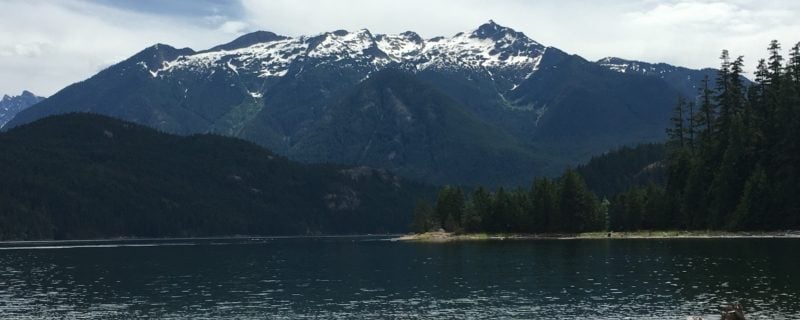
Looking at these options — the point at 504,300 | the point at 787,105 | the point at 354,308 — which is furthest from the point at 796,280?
the point at 787,105

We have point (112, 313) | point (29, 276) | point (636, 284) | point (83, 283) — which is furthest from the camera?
point (29, 276)

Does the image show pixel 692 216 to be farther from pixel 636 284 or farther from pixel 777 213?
pixel 636 284

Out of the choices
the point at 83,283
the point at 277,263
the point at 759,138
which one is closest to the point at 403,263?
the point at 277,263

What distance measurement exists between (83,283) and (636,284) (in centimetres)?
8038

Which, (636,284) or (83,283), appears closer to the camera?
(636,284)

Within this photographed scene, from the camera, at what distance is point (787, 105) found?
180 metres

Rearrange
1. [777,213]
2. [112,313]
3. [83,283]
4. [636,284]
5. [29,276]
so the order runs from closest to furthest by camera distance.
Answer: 1. [112,313]
2. [636,284]
3. [83,283]
4. [29,276]
5. [777,213]

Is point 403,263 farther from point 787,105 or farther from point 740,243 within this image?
point 787,105

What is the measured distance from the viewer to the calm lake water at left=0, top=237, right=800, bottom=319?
8705 centimetres

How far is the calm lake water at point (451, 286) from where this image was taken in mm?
87050

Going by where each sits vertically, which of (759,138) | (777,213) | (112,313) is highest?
(759,138)

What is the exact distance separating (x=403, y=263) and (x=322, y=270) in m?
15.2

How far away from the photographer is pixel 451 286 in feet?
364

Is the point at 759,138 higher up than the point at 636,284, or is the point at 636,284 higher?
the point at 759,138
